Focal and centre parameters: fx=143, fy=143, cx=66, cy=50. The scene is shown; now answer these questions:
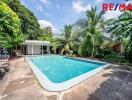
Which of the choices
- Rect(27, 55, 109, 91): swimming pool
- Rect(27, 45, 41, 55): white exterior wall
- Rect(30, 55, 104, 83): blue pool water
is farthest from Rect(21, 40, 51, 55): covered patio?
Rect(27, 55, 109, 91): swimming pool

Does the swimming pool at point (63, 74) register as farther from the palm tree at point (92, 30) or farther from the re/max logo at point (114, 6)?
the re/max logo at point (114, 6)

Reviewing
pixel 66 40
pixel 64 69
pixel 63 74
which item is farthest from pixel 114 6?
pixel 66 40

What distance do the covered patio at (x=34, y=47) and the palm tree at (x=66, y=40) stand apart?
3.12 m

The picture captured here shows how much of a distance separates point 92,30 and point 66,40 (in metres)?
6.58

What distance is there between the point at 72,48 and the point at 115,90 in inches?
780

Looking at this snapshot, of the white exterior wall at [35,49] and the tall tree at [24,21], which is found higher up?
the tall tree at [24,21]

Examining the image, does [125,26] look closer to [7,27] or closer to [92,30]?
[92,30]

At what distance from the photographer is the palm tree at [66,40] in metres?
25.9

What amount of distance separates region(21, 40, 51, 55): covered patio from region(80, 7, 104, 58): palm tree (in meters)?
10.1

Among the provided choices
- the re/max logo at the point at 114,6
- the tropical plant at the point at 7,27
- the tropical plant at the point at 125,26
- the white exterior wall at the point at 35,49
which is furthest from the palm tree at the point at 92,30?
the white exterior wall at the point at 35,49

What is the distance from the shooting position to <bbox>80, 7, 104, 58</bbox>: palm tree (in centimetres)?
2050

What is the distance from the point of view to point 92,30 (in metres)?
21.1

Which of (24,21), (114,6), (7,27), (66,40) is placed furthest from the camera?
(24,21)

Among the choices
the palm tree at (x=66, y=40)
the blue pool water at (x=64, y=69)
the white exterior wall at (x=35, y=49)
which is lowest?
the blue pool water at (x=64, y=69)
